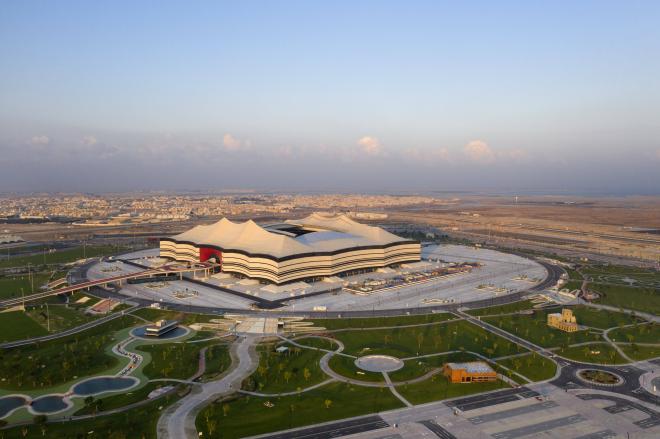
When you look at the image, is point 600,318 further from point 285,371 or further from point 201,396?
point 201,396

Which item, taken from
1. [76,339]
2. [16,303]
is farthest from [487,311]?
[16,303]

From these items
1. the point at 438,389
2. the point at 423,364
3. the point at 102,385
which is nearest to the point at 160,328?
the point at 102,385

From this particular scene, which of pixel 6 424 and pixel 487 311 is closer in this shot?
pixel 6 424

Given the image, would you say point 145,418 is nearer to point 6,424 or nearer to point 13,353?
point 6,424

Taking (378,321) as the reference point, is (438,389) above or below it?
below

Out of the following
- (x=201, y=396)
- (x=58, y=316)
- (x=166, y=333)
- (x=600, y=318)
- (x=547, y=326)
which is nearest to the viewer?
(x=201, y=396)

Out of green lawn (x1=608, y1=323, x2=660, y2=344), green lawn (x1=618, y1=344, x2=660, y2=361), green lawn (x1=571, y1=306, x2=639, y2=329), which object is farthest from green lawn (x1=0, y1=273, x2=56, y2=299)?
green lawn (x1=608, y1=323, x2=660, y2=344)
